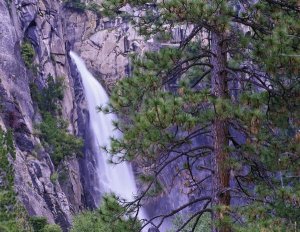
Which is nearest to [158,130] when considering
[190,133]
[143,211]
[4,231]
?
[190,133]

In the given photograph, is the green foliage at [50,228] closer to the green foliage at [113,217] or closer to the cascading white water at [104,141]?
the cascading white water at [104,141]

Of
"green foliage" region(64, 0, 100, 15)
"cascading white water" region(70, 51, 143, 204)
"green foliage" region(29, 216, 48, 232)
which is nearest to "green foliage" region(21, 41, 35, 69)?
"cascading white water" region(70, 51, 143, 204)

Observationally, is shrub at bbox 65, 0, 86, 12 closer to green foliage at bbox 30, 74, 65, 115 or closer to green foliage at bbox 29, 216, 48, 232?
green foliage at bbox 30, 74, 65, 115

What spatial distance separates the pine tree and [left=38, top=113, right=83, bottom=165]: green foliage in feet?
75.6

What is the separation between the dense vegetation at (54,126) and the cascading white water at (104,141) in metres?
2.24

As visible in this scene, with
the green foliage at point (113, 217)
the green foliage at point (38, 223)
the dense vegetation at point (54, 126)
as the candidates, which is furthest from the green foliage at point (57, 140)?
the green foliage at point (113, 217)

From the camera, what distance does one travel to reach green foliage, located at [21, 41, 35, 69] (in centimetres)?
3244

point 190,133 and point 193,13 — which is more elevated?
point 193,13

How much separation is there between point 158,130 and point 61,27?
3478cm

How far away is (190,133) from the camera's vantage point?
767 cm

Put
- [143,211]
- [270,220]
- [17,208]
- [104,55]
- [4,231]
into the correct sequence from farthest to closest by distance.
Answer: [104,55], [143,211], [17,208], [4,231], [270,220]

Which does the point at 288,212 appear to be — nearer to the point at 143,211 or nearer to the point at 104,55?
the point at 143,211

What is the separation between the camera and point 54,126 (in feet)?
105

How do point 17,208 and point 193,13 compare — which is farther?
point 17,208
